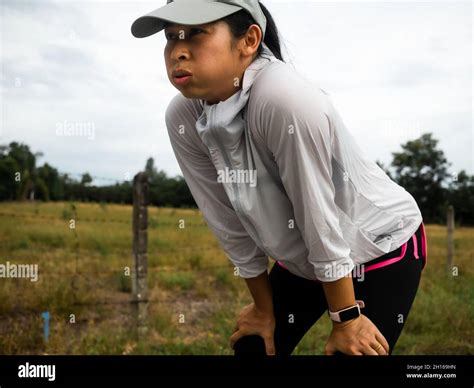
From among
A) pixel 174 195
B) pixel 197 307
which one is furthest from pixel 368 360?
pixel 174 195

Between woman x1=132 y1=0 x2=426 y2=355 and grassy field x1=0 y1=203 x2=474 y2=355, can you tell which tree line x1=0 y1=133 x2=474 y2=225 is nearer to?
grassy field x1=0 y1=203 x2=474 y2=355

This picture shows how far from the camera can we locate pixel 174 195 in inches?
333

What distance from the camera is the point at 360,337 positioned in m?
1.48

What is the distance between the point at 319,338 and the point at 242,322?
2.75m

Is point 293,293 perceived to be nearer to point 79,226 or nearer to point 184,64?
point 184,64

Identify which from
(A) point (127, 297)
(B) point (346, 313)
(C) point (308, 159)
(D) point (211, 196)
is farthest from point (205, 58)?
(A) point (127, 297)

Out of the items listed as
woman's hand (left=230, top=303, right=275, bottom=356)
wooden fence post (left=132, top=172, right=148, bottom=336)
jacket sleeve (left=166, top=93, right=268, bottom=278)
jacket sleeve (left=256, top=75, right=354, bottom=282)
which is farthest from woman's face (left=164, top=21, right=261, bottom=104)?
wooden fence post (left=132, top=172, right=148, bottom=336)

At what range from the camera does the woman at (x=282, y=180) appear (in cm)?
131

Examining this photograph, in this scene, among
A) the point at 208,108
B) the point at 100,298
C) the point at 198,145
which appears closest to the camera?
the point at 208,108

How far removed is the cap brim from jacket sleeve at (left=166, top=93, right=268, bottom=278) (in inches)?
12.7

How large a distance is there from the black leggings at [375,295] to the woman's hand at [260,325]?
2cm

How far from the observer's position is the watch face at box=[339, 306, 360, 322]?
4.77 ft

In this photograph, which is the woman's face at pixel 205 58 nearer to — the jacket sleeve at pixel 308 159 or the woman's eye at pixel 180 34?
the woman's eye at pixel 180 34

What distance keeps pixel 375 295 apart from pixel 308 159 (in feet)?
1.75
